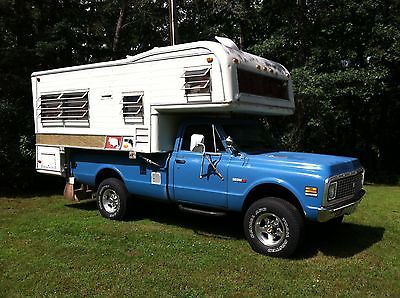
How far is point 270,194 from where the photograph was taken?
6531mm

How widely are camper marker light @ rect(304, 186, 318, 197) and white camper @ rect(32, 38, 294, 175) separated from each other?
1649 mm

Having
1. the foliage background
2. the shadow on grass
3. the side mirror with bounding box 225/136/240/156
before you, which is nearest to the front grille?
the shadow on grass

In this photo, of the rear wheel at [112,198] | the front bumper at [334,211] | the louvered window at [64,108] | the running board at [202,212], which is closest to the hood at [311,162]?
the front bumper at [334,211]

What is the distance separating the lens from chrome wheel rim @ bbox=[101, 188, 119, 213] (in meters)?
8.36

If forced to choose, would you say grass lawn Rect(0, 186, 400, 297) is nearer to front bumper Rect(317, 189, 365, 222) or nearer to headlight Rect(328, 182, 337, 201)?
front bumper Rect(317, 189, 365, 222)

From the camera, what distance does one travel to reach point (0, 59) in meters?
11.7

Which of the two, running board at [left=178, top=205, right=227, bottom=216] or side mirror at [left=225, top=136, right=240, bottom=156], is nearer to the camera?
side mirror at [left=225, top=136, right=240, bottom=156]

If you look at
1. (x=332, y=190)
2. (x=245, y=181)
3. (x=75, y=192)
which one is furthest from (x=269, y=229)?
(x=75, y=192)

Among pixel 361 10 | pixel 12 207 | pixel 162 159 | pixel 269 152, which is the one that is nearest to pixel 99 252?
pixel 162 159

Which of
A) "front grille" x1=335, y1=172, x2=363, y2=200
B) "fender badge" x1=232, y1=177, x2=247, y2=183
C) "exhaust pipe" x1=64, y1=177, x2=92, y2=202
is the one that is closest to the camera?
"front grille" x1=335, y1=172, x2=363, y2=200

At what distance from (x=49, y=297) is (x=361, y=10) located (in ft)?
45.2

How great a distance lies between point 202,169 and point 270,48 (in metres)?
8.87

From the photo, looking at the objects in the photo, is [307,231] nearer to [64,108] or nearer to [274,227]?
[274,227]

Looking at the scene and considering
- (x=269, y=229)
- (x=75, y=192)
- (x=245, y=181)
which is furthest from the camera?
(x=75, y=192)
